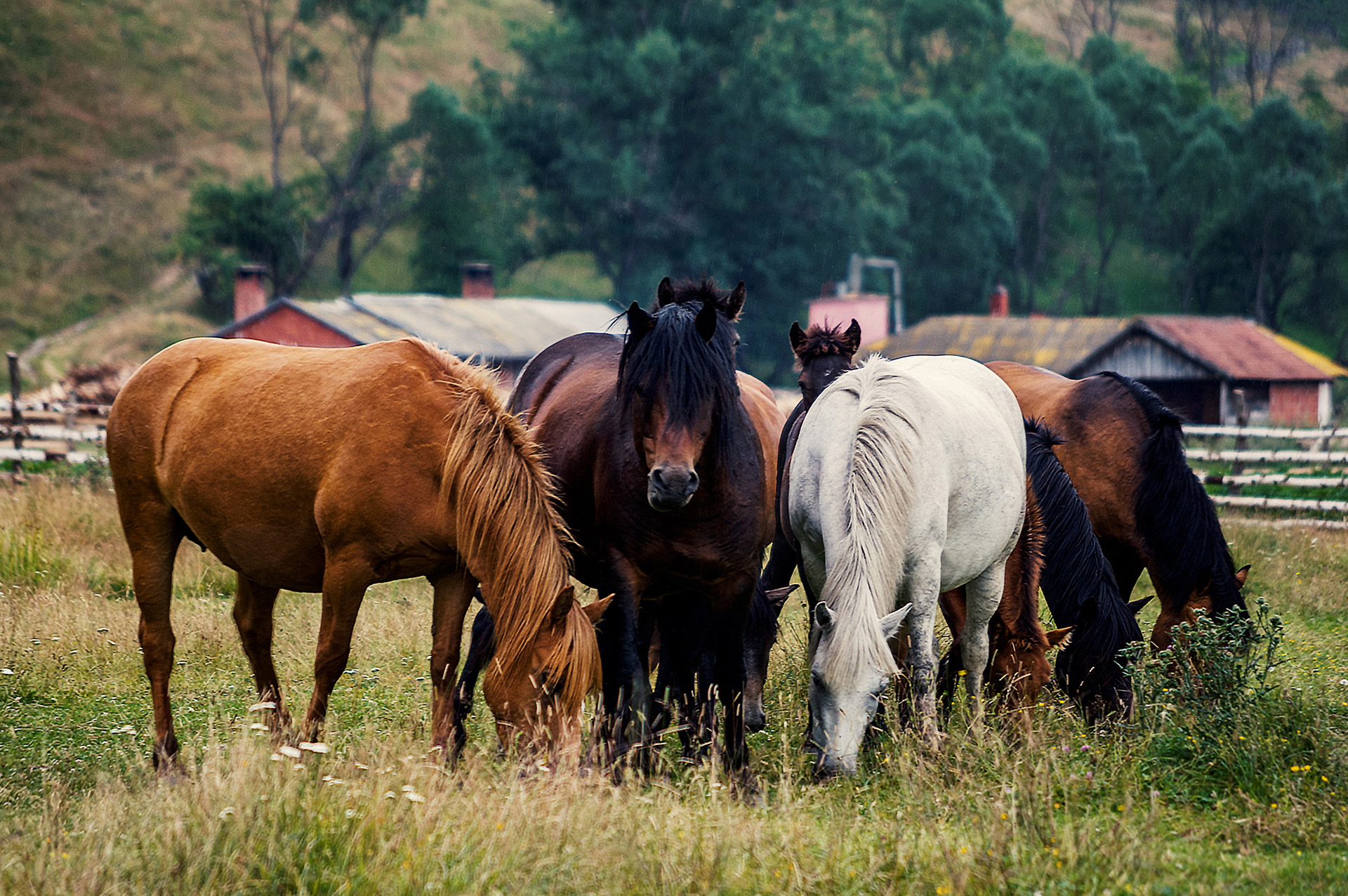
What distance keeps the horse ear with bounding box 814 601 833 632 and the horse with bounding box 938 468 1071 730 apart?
1.21 m

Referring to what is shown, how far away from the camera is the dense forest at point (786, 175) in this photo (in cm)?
4300

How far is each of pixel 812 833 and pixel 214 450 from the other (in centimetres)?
302

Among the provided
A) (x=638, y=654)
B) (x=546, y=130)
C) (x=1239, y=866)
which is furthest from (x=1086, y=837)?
(x=546, y=130)

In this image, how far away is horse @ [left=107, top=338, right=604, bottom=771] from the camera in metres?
4.28

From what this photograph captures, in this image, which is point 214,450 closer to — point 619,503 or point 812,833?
point 619,503

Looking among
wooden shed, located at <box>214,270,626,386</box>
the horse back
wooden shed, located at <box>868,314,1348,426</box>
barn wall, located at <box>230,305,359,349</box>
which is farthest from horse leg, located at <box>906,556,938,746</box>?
wooden shed, located at <box>868,314,1348,426</box>

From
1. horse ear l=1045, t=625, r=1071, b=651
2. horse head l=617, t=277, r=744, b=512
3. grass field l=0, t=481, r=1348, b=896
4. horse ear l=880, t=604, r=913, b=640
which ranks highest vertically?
horse head l=617, t=277, r=744, b=512

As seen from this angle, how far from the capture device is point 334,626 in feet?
15.0

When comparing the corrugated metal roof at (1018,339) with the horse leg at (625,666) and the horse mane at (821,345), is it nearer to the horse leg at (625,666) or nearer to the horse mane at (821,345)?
the horse mane at (821,345)

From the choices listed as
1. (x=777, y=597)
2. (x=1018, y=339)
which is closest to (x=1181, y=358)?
(x=1018, y=339)

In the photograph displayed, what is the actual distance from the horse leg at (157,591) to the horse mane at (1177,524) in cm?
537

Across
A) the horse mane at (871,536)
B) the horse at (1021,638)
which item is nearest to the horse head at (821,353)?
the horse at (1021,638)

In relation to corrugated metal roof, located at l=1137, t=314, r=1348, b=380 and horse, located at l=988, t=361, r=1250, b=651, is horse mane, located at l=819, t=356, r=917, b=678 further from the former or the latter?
corrugated metal roof, located at l=1137, t=314, r=1348, b=380

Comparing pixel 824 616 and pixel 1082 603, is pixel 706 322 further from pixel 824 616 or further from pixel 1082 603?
pixel 1082 603
